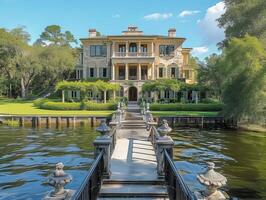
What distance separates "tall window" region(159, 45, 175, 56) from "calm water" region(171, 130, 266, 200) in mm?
28624

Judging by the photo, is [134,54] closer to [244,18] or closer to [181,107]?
[181,107]

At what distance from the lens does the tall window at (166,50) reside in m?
60.7

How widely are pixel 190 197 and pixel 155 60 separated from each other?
55.0 metres

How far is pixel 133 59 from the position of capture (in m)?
57.9

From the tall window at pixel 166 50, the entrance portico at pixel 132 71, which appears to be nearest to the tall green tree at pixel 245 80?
the entrance portico at pixel 132 71

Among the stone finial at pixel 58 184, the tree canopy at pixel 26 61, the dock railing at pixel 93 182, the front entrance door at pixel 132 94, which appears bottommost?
the dock railing at pixel 93 182

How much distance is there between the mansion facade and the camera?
5797cm

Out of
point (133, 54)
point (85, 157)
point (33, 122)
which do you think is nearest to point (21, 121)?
point (33, 122)

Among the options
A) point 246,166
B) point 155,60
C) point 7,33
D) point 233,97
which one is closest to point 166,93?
point 155,60

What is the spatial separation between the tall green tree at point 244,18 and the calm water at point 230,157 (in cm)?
1482

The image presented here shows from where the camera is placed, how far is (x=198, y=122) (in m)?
39.6

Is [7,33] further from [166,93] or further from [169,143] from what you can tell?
[169,143]

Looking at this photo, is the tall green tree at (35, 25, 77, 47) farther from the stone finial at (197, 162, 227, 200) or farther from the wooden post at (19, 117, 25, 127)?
the stone finial at (197, 162, 227, 200)

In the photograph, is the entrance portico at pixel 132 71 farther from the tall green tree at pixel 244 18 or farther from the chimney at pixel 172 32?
the tall green tree at pixel 244 18
